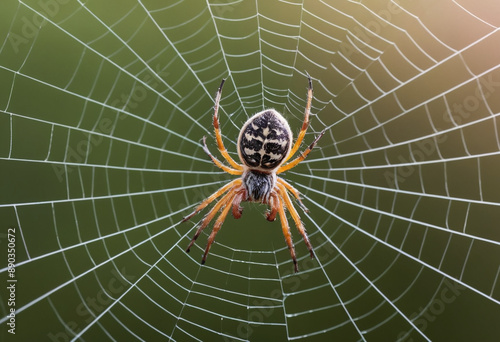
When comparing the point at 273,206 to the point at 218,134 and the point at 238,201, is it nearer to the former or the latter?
the point at 238,201

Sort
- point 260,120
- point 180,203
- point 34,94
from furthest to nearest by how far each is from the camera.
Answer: point 180,203, point 34,94, point 260,120

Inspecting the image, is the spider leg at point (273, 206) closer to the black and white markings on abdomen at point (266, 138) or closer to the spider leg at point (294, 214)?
the spider leg at point (294, 214)

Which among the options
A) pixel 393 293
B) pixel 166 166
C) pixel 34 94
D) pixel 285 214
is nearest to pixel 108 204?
pixel 166 166

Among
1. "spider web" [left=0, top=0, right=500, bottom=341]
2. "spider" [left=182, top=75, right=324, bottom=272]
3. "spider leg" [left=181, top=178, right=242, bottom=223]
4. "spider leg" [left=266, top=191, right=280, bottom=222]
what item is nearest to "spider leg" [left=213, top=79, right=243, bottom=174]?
"spider" [left=182, top=75, right=324, bottom=272]

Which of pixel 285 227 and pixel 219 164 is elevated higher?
pixel 219 164

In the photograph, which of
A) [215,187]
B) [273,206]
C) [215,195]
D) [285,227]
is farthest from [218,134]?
[215,187]

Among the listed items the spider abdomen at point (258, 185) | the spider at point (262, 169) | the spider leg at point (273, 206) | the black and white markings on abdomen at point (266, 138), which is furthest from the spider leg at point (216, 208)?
the black and white markings on abdomen at point (266, 138)

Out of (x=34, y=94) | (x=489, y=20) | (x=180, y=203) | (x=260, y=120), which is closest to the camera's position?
(x=260, y=120)

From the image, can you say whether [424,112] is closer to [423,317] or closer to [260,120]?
[423,317]
